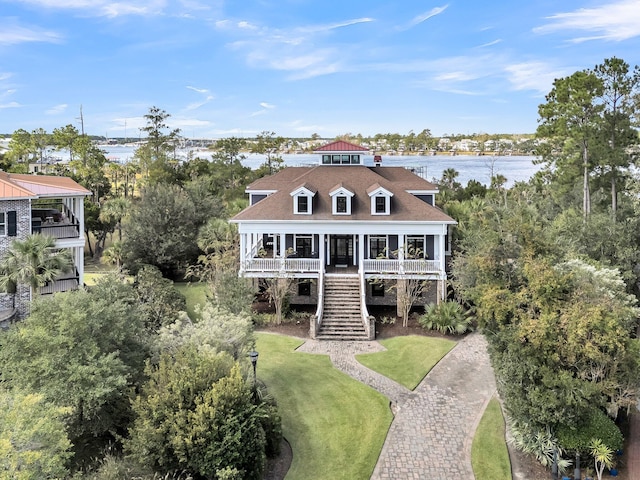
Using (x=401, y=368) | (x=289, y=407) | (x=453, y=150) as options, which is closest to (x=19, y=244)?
(x=289, y=407)

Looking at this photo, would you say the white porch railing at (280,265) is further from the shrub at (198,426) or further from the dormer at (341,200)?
the shrub at (198,426)

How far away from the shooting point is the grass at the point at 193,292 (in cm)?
2959

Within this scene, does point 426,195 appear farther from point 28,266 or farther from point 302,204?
point 28,266

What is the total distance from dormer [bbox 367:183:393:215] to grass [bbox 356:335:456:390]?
8.11 m

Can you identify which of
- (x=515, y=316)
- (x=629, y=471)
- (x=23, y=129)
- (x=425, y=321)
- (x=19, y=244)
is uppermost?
(x=23, y=129)

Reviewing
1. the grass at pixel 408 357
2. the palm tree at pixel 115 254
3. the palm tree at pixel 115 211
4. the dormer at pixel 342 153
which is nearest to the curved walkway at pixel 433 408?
the grass at pixel 408 357

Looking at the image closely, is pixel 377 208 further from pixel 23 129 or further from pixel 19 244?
pixel 23 129

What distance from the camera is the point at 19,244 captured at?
19.8 meters

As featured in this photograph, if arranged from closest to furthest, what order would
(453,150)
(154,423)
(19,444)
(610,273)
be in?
(19,444), (154,423), (610,273), (453,150)

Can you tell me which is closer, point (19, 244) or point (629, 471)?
point (629, 471)

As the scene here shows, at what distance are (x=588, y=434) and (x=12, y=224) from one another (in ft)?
85.5

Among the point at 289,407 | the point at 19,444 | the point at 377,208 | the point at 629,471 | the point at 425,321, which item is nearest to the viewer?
the point at 19,444

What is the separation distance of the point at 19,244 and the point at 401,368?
17.5m

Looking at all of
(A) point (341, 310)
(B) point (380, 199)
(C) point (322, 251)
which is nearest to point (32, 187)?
(C) point (322, 251)
